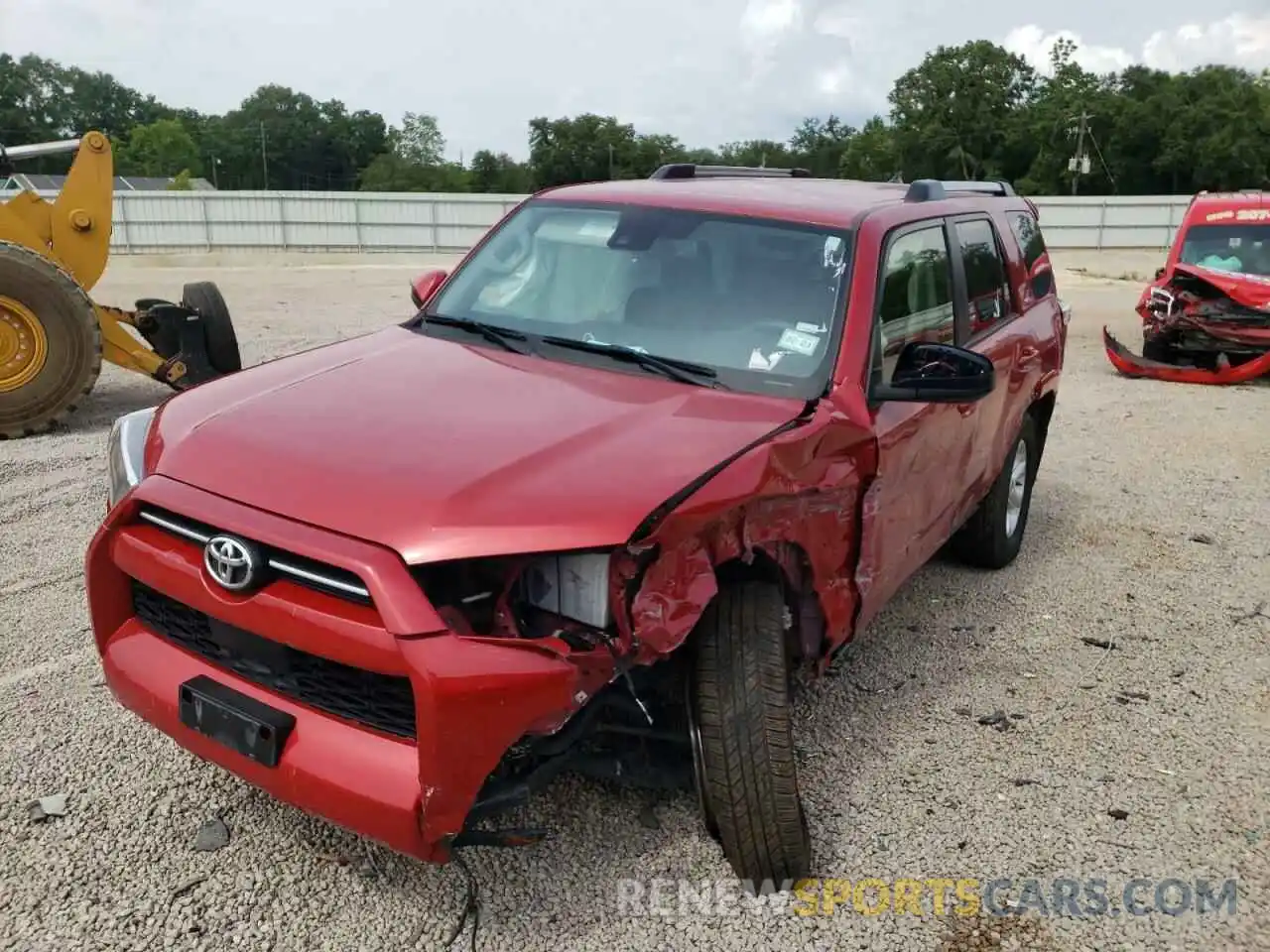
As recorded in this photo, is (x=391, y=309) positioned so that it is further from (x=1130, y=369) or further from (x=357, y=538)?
(x=357, y=538)

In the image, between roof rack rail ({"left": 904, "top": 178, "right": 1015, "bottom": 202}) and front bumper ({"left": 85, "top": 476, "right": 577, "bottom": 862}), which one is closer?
front bumper ({"left": 85, "top": 476, "right": 577, "bottom": 862})

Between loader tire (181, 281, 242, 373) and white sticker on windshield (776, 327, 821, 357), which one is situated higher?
white sticker on windshield (776, 327, 821, 357)

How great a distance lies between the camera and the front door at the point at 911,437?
11.2ft

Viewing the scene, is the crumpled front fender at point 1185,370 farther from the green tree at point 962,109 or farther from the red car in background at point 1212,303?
the green tree at point 962,109

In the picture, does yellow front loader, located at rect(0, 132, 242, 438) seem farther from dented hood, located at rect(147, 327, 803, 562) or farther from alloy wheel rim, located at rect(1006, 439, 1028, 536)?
alloy wheel rim, located at rect(1006, 439, 1028, 536)

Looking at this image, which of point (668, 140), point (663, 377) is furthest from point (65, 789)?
point (668, 140)

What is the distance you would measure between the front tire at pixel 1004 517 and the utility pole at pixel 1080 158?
63879mm

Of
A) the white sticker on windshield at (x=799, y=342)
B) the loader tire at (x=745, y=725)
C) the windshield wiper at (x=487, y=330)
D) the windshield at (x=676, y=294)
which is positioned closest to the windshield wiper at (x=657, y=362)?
the windshield at (x=676, y=294)

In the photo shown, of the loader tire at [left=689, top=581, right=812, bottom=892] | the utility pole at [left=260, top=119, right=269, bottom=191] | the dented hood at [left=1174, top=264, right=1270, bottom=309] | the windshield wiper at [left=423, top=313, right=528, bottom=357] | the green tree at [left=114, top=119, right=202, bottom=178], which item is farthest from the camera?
the utility pole at [left=260, top=119, right=269, bottom=191]

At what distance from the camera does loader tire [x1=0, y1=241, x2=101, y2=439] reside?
730 cm

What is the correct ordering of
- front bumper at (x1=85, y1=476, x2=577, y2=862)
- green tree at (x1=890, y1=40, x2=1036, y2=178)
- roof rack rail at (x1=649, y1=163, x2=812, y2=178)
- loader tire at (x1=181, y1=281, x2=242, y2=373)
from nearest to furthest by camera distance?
front bumper at (x1=85, y1=476, x2=577, y2=862)
roof rack rail at (x1=649, y1=163, x2=812, y2=178)
loader tire at (x1=181, y1=281, x2=242, y2=373)
green tree at (x1=890, y1=40, x2=1036, y2=178)

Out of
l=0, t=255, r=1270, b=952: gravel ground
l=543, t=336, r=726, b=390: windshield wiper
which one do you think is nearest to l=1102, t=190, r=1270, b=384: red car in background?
l=0, t=255, r=1270, b=952: gravel ground

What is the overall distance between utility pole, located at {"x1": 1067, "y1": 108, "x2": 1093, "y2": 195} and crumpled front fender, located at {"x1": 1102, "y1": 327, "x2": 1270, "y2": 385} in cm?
5684

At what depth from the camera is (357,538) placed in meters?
2.37
